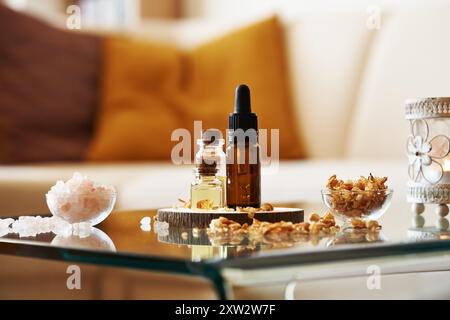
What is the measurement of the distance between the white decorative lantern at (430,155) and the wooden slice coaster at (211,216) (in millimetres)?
288

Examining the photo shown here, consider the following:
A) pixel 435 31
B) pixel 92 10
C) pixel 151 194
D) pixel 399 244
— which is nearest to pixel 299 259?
pixel 399 244

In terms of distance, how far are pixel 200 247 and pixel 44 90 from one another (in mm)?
1874

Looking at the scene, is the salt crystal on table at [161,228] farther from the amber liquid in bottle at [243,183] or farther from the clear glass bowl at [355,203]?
the clear glass bowl at [355,203]

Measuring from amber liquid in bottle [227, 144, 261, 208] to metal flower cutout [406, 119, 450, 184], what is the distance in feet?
1.12

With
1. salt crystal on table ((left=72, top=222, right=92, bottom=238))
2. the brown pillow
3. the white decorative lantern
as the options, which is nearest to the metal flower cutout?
the white decorative lantern

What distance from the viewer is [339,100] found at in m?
2.82

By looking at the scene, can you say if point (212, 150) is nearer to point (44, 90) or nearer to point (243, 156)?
point (243, 156)

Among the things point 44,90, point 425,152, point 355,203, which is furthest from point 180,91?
point 355,203

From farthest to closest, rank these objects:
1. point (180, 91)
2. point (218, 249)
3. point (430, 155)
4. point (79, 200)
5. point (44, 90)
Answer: point (180, 91) → point (44, 90) → point (430, 155) → point (79, 200) → point (218, 249)

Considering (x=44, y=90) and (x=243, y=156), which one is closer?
(x=243, y=156)

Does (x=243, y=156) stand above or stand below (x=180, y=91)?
below

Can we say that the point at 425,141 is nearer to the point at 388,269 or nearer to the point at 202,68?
the point at 388,269

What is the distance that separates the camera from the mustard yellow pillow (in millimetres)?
2838
